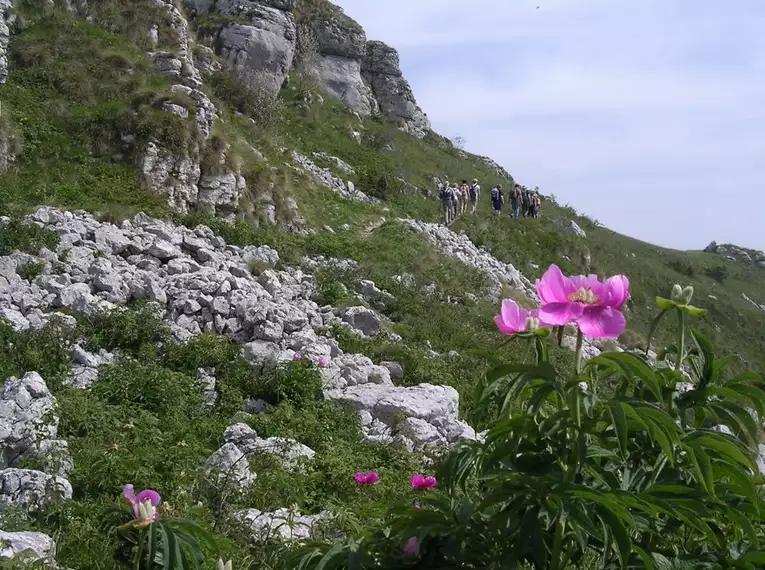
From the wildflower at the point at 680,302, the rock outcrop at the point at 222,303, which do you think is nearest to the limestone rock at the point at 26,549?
the rock outcrop at the point at 222,303

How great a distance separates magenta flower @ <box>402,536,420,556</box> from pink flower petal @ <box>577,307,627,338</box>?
707mm

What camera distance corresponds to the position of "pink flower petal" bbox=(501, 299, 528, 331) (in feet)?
6.02

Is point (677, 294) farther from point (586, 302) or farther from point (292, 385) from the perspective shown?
point (292, 385)

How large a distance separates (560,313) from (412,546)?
0.73 m

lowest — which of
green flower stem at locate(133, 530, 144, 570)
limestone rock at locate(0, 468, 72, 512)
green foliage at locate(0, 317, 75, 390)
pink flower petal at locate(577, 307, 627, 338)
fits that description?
limestone rock at locate(0, 468, 72, 512)

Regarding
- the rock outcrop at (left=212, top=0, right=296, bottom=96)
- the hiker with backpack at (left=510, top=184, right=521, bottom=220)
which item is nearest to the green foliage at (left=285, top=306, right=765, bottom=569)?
the hiker with backpack at (left=510, top=184, right=521, bottom=220)

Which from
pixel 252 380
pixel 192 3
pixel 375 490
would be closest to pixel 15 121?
pixel 252 380

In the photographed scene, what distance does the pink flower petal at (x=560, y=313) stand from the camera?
5.58 ft

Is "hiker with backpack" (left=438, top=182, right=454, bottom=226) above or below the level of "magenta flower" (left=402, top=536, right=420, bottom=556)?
above

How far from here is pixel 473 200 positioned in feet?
75.9

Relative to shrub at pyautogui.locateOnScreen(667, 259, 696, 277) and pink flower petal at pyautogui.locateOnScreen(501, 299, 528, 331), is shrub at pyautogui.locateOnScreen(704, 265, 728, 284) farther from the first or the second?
pink flower petal at pyautogui.locateOnScreen(501, 299, 528, 331)

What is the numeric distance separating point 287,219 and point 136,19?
724 centimetres

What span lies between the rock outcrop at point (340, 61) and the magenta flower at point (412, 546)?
111 ft

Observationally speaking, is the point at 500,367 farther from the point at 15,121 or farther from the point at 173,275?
the point at 15,121
